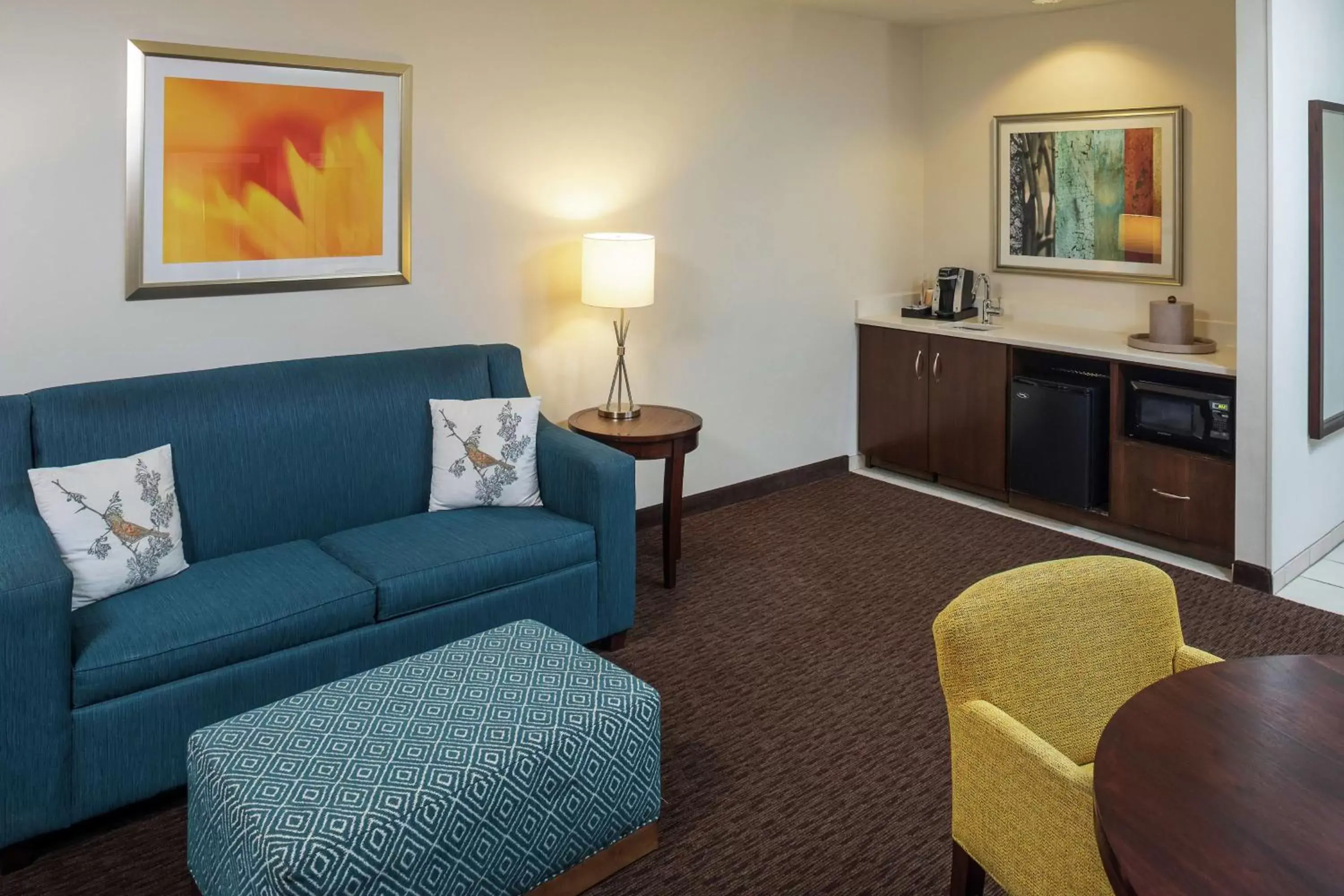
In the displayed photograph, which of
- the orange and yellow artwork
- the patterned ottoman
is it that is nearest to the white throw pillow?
the patterned ottoman

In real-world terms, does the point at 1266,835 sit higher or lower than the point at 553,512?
lower

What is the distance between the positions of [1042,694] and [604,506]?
1.77 meters

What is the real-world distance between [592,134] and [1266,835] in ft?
12.1

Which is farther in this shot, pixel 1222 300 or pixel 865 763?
pixel 1222 300

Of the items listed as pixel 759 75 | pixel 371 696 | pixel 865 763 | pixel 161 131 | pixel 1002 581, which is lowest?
pixel 865 763

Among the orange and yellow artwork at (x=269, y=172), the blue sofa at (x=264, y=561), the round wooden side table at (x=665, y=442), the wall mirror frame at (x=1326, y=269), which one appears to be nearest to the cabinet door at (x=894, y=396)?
the round wooden side table at (x=665, y=442)

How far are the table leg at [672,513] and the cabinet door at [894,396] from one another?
5.81ft

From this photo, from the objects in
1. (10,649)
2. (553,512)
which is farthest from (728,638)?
(10,649)

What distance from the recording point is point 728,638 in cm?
370

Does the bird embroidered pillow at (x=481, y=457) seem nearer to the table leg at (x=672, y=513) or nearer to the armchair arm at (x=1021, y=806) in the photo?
the table leg at (x=672, y=513)

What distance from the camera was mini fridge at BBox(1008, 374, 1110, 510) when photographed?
4.68 m

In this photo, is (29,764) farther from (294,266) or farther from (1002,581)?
(1002,581)

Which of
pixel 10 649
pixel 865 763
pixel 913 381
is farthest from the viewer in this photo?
pixel 913 381

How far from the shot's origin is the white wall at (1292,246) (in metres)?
3.74
